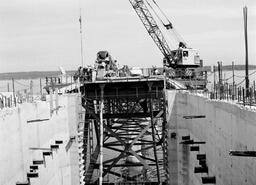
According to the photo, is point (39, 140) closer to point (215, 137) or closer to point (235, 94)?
point (215, 137)

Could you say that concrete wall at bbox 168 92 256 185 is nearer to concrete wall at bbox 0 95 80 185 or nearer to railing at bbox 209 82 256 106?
railing at bbox 209 82 256 106

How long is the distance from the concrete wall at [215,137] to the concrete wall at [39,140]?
6.87 m

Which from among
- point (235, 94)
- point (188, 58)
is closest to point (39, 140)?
point (235, 94)

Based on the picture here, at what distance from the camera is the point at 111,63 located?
166 ft

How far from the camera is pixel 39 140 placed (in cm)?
2370

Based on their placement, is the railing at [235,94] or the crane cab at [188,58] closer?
the railing at [235,94]

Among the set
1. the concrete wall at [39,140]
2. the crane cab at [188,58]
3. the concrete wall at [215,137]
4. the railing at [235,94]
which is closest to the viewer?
the concrete wall at [215,137]

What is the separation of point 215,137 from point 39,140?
9.22m

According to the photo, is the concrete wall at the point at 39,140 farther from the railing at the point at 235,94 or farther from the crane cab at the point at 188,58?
the crane cab at the point at 188,58

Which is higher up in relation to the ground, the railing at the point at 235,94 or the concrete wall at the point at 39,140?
the railing at the point at 235,94

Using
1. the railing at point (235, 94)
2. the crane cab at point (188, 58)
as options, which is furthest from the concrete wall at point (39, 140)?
the crane cab at point (188, 58)

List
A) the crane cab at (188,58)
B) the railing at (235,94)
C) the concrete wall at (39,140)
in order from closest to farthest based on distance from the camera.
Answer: the railing at (235,94) < the concrete wall at (39,140) < the crane cab at (188,58)

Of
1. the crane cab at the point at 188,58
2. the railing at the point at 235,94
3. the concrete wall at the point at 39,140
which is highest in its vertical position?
the crane cab at the point at 188,58

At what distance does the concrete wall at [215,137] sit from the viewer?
47.6 feet
